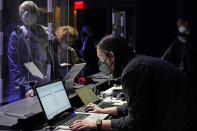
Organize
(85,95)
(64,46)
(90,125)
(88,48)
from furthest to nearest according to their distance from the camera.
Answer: (88,48) < (64,46) < (85,95) < (90,125)

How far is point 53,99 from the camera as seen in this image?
2262 mm

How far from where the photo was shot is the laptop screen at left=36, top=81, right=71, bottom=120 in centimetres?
212

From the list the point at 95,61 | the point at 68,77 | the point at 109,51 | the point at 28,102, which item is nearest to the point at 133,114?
the point at 109,51

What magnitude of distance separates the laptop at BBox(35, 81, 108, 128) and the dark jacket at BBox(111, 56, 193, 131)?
0.50 metres

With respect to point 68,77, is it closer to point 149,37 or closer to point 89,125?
point 89,125

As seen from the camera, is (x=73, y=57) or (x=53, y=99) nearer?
(x=53, y=99)

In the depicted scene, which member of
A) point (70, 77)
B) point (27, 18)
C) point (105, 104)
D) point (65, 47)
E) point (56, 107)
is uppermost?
point (27, 18)

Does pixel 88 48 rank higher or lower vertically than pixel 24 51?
lower

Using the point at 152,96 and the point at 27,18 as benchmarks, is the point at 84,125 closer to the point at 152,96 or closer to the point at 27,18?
the point at 152,96

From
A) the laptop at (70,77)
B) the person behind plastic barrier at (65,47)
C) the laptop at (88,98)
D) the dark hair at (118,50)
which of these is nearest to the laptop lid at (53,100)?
the laptop at (88,98)

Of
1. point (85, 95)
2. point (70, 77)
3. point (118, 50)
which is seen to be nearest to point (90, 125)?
point (118, 50)

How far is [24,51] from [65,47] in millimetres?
900

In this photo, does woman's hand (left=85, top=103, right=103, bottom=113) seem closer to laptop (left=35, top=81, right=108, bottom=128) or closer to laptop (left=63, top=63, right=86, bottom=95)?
laptop (left=35, top=81, right=108, bottom=128)

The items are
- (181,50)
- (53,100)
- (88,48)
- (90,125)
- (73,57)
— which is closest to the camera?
(90,125)
